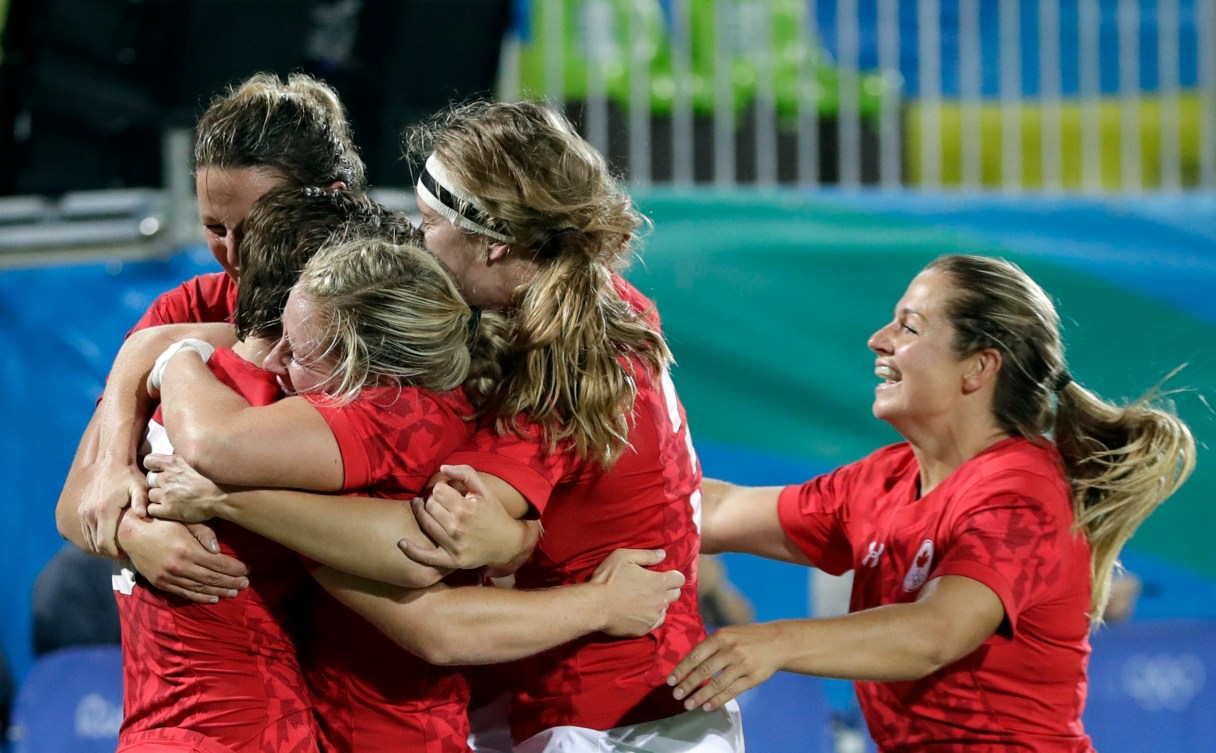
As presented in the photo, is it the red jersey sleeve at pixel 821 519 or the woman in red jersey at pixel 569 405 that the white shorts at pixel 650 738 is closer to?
the woman in red jersey at pixel 569 405

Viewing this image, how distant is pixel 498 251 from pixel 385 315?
9.7 inches

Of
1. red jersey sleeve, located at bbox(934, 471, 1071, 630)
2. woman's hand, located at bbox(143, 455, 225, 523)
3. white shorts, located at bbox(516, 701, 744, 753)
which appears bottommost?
white shorts, located at bbox(516, 701, 744, 753)

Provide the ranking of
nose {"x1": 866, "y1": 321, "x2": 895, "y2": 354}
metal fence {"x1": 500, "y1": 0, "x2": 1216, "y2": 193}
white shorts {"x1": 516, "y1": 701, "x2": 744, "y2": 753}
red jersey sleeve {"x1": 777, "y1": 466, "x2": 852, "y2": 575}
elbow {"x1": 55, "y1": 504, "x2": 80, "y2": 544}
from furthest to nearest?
metal fence {"x1": 500, "y1": 0, "x2": 1216, "y2": 193}
red jersey sleeve {"x1": 777, "y1": 466, "x2": 852, "y2": 575}
nose {"x1": 866, "y1": 321, "x2": 895, "y2": 354}
elbow {"x1": 55, "y1": 504, "x2": 80, "y2": 544}
white shorts {"x1": 516, "y1": 701, "x2": 744, "y2": 753}

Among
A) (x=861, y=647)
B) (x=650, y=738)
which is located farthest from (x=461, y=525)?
(x=861, y=647)

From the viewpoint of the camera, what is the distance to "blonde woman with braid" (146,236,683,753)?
1.73 m

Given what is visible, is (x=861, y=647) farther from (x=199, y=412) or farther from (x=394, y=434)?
(x=199, y=412)

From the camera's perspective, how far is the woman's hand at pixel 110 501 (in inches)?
73.2

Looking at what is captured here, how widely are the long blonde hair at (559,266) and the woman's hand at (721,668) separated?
0.97ft

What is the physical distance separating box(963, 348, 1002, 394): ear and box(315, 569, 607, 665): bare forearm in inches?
31.1

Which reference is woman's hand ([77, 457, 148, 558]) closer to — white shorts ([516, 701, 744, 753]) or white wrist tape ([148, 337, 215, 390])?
white wrist tape ([148, 337, 215, 390])

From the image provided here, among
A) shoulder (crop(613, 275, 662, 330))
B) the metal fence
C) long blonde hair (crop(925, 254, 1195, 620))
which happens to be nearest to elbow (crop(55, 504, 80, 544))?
shoulder (crop(613, 275, 662, 330))

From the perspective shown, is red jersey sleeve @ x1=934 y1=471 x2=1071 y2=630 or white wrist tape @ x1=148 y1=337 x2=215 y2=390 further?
red jersey sleeve @ x1=934 y1=471 x2=1071 y2=630

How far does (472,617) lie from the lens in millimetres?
1822

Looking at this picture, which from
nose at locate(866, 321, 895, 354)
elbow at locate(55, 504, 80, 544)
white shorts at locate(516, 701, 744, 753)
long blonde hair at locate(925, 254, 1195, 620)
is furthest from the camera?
nose at locate(866, 321, 895, 354)
